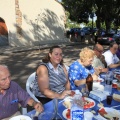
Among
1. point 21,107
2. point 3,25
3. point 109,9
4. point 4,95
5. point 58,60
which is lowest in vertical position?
point 21,107

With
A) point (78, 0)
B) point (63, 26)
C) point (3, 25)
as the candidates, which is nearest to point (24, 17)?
point (3, 25)

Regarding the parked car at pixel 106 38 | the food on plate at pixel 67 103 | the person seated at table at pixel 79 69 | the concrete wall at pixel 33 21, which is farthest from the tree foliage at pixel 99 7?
the food on plate at pixel 67 103

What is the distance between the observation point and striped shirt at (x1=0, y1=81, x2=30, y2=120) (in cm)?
262

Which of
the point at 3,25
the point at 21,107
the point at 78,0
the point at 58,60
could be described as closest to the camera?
the point at 21,107

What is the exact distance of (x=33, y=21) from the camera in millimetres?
20625

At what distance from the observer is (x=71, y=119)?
2.10 metres

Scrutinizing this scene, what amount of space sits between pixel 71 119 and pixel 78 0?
2260cm

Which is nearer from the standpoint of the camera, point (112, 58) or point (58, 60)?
point (58, 60)

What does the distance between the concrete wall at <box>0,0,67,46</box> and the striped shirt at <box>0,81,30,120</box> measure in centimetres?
1669

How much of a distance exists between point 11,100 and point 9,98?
39 mm

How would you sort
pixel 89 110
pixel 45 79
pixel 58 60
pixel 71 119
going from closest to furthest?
pixel 71 119
pixel 89 110
pixel 45 79
pixel 58 60

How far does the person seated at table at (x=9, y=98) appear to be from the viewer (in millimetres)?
2555

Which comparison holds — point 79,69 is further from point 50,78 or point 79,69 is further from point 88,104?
point 88,104

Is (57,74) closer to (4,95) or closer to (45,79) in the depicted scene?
(45,79)
